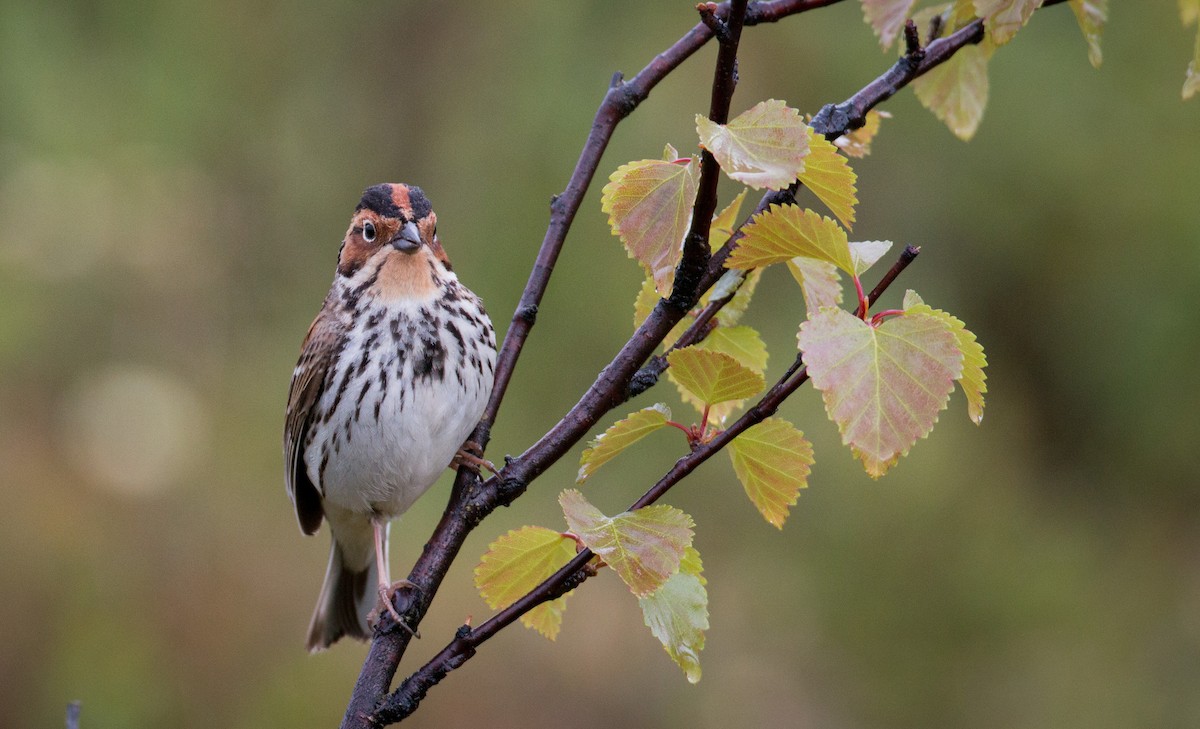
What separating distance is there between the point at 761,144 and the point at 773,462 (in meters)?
0.45

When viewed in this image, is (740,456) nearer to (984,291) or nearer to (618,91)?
(618,91)

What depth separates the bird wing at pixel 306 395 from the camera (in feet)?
9.37

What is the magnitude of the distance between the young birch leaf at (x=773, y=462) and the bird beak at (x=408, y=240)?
116cm

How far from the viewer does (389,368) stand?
274 cm

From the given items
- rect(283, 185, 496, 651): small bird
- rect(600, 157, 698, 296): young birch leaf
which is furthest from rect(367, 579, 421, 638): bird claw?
rect(600, 157, 698, 296): young birch leaf

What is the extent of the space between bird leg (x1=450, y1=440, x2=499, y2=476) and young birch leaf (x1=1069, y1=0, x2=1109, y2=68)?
1117 mm

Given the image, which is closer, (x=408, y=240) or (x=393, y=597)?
(x=393, y=597)

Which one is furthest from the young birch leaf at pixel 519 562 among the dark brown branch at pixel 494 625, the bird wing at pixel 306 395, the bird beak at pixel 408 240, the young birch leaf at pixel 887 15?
the bird wing at pixel 306 395

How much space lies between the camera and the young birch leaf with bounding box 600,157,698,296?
1.46 meters

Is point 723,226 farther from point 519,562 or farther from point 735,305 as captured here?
point 519,562

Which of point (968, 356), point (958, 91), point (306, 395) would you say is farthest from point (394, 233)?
point (968, 356)

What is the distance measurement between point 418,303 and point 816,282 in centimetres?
130

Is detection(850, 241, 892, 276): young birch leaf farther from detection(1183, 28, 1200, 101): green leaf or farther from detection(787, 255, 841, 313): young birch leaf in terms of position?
detection(1183, 28, 1200, 101): green leaf

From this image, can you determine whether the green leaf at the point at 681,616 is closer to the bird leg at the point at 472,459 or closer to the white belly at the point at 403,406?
the bird leg at the point at 472,459
